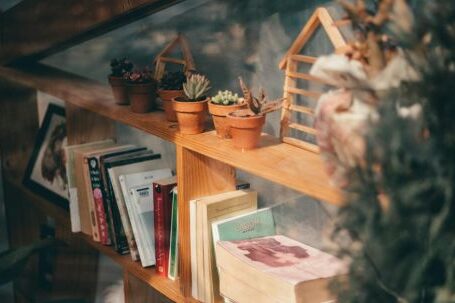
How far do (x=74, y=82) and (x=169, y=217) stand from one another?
883mm

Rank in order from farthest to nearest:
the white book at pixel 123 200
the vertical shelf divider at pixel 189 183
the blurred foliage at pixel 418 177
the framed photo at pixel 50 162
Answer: the framed photo at pixel 50 162, the white book at pixel 123 200, the vertical shelf divider at pixel 189 183, the blurred foliage at pixel 418 177

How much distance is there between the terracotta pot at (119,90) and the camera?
7.05ft

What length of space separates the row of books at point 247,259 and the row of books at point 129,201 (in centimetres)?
18

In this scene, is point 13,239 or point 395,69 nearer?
point 395,69

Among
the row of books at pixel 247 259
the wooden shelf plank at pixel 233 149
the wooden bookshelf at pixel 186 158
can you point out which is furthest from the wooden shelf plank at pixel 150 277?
the wooden shelf plank at pixel 233 149

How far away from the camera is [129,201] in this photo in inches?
83.4

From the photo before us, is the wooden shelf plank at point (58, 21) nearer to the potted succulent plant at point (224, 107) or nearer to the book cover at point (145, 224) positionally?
the potted succulent plant at point (224, 107)

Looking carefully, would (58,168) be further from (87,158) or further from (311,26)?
(311,26)

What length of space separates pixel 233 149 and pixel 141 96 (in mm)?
512

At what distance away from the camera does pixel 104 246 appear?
2.33 meters

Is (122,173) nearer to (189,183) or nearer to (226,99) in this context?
(189,183)

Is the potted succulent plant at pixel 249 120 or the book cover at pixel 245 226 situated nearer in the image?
the potted succulent plant at pixel 249 120

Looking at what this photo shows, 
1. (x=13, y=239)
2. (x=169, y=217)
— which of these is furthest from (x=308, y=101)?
(x=13, y=239)

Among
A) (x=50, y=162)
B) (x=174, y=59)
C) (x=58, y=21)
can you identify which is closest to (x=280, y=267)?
(x=174, y=59)
